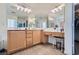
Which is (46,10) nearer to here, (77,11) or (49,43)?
(49,43)

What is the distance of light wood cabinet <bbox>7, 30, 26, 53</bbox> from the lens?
3.93 metres

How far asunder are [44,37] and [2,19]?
2.55 metres

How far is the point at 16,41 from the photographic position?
4.23m

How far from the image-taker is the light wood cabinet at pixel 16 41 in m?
3.93

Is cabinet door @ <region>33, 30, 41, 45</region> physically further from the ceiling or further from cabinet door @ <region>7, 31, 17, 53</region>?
cabinet door @ <region>7, 31, 17, 53</region>

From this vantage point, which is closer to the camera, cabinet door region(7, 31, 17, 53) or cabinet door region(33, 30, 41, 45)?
cabinet door region(7, 31, 17, 53)

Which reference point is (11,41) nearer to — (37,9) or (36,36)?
(36,36)

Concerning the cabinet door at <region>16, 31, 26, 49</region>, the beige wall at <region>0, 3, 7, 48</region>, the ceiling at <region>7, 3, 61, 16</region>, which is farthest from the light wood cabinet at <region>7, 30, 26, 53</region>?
the ceiling at <region>7, 3, 61, 16</region>

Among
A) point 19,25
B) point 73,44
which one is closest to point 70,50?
point 73,44

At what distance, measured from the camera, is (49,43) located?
20.4 feet

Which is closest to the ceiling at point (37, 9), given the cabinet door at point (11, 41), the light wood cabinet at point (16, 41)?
the light wood cabinet at point (16, 41)

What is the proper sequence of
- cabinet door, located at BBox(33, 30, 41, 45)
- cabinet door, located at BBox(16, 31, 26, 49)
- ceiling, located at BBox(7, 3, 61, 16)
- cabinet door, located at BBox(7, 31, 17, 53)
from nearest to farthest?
cabinet door, located at BBox(7, 31, 17, 53) < cabinet door, located at BBox(16, 31, 26, 49) < ceiling, located at BBox(7, 3, 61, 16) < cabinet door, located at BBox(33, 30, 41, 45)

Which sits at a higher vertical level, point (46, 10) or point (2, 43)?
point (46, 10)

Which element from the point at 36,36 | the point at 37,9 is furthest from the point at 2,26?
the point at 37,9
